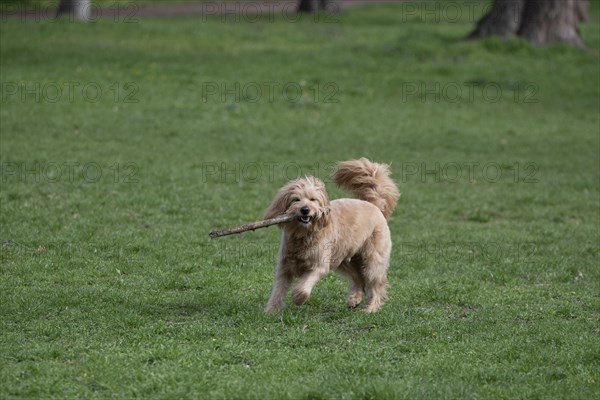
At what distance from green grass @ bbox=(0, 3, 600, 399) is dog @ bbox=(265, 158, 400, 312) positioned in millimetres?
324

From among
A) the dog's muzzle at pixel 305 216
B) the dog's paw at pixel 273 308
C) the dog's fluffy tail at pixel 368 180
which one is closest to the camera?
the dog's muzzle at pixel 305 216

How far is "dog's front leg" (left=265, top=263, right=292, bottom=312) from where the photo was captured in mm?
9242

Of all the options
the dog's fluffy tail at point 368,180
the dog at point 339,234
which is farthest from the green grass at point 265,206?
the dog's fluffy tail at point 368,180

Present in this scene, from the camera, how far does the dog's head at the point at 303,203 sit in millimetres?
8938

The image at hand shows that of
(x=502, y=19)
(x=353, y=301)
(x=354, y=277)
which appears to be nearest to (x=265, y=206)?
(x=354, y=277)

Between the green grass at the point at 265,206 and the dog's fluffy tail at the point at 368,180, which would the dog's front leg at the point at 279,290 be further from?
the dog's fluffy tail at the point at 368,180

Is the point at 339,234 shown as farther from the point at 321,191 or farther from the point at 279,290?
the point at 279,290

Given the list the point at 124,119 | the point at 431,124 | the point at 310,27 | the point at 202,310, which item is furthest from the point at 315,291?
the point at 310,27

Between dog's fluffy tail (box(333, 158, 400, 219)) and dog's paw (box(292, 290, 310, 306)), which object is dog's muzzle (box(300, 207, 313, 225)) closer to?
dog's paw (box(292, 290, 310, 306))

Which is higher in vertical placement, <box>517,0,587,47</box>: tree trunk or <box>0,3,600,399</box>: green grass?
<box>517,0,587,47</box>: tree trunk

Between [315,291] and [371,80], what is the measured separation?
15882 millimetres

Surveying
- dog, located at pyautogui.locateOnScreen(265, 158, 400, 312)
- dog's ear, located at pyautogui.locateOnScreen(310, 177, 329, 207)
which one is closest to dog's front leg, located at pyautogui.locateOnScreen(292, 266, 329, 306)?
dog, located at pyautogui.locateOnScreen(265, 158, 400, 312)

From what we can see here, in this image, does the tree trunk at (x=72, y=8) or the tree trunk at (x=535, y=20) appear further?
the tree trunk at (x=72, y=8)

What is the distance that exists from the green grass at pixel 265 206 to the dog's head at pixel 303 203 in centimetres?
92
